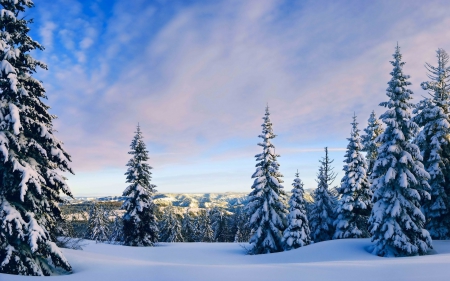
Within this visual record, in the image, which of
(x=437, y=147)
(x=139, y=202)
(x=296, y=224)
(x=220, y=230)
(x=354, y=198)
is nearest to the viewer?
(x=437, y=147)

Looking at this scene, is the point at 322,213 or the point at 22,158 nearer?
the point at 22,158

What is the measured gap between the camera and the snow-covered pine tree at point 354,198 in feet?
90.5

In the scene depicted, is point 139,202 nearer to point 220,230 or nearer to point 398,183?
point 398,183

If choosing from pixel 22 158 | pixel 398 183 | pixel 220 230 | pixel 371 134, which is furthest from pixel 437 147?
pixel 220 230

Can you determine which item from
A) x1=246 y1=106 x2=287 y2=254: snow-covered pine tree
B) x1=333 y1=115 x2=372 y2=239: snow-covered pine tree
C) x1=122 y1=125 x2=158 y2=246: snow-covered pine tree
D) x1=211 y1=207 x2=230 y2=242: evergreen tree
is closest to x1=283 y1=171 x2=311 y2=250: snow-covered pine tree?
x1=246 y1=106 x2=287 y2=254: snow-covered pine tree

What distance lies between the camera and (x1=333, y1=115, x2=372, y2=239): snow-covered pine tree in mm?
27594

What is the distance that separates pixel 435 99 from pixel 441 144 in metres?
3.86

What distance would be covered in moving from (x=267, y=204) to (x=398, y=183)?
1161cm

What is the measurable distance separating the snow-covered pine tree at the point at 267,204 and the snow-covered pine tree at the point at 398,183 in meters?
9.39

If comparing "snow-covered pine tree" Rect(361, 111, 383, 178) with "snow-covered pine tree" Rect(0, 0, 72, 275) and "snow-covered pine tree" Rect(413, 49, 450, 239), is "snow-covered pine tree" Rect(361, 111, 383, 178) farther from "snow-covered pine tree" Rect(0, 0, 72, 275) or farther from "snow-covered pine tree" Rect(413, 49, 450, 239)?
"snow-covered pine tree" Rect(0, 0, 72, 275)

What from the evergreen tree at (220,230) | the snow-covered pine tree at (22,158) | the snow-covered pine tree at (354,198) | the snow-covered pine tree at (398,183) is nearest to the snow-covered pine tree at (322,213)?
the snow-covered pine tree at (354,198)

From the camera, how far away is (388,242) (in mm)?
16969

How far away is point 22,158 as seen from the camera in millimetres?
11156

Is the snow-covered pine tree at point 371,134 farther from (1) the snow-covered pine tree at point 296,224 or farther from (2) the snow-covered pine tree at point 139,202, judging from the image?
(2) the snow-covered pine tree at point 139,202
